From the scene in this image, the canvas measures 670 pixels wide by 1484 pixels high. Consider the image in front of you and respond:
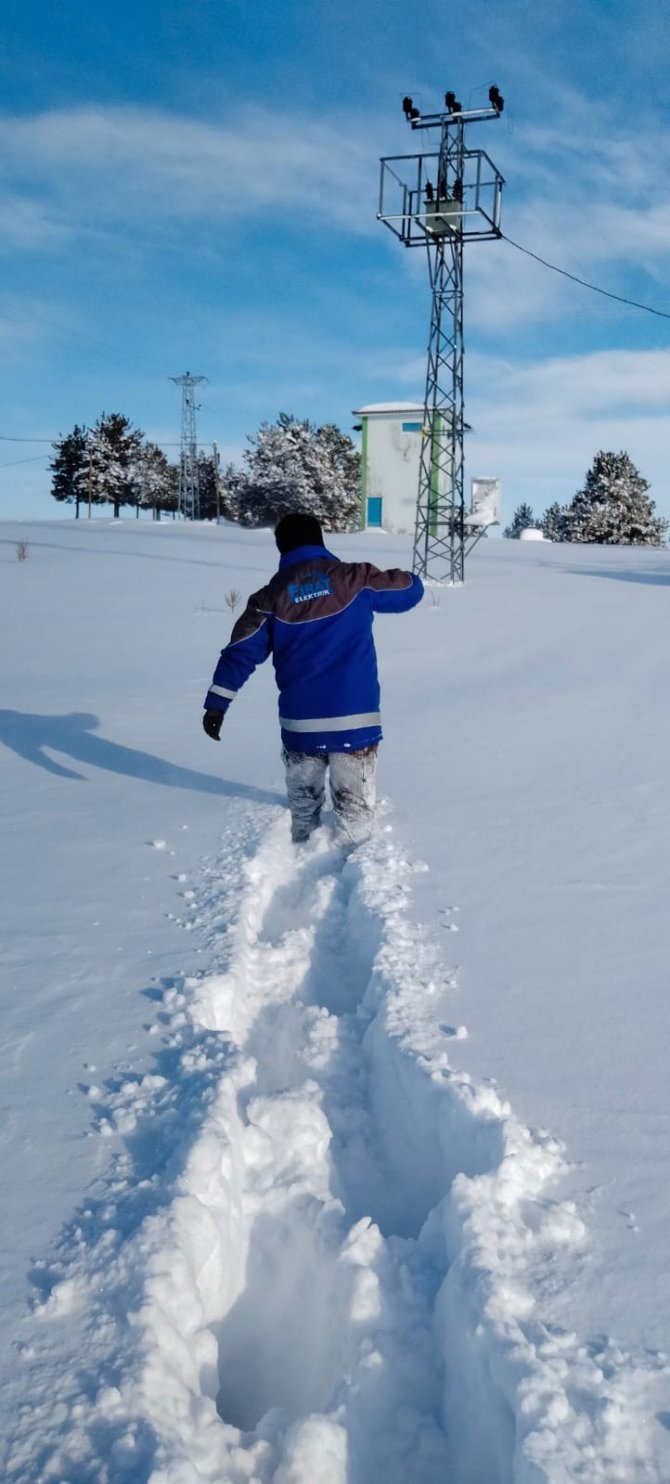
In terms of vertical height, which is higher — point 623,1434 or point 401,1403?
point 623,1434

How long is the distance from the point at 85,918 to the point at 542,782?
289 cm

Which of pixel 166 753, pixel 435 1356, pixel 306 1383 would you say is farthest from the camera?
pixel 166 753

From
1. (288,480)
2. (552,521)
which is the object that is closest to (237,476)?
(288,480)

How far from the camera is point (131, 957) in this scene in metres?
3.52

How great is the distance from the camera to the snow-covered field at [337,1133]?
1.80 m

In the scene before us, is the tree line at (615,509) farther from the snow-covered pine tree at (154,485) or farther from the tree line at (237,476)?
the snow-covered pine tree at (154,485)

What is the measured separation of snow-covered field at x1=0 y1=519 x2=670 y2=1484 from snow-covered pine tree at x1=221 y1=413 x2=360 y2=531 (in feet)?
147

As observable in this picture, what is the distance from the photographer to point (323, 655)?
4.72 meters

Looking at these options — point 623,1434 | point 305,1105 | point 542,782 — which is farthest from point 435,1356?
point 542,782

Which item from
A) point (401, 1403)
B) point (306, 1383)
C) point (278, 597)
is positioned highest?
point (278, 597)

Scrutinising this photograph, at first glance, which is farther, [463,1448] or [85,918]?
[85,918]

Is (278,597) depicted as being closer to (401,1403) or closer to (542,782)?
(542,782)

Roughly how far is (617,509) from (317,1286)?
52423 millimetres

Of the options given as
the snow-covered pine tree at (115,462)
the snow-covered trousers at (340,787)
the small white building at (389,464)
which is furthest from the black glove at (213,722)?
the snow-covered pine tree at (115,462)
